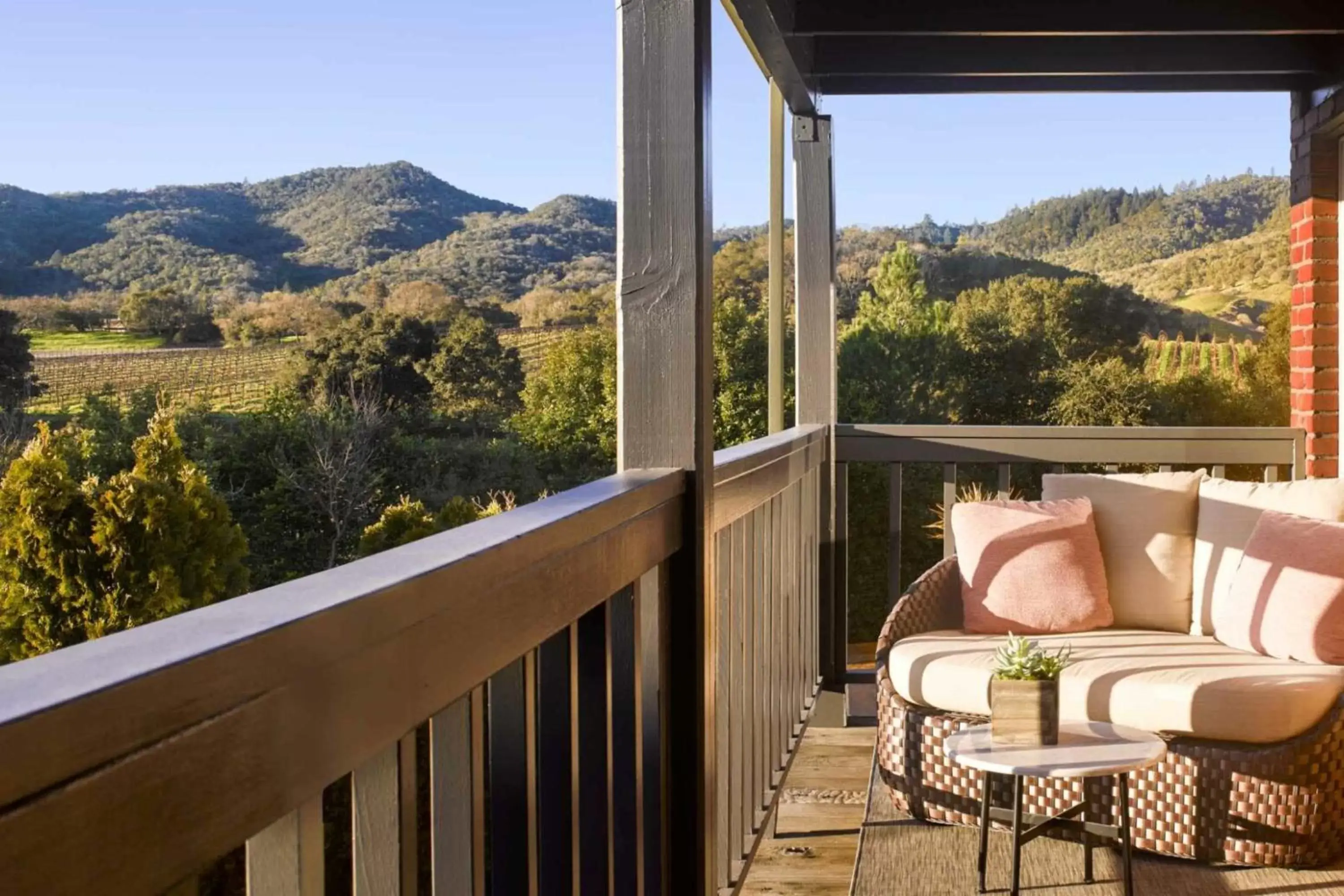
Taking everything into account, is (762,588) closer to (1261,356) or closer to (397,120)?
(1261,356)

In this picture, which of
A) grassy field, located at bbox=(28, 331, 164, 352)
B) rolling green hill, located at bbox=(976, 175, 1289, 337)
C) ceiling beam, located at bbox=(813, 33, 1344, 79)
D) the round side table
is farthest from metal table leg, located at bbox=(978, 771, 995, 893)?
rolling green hill, located at bbox=(976, 175, 1289, 337)

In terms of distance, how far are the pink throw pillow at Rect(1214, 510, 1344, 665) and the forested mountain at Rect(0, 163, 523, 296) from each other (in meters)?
5.50

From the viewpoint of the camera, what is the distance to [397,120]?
17.6 metres

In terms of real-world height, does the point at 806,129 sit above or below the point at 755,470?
above

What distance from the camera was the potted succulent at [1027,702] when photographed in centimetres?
307

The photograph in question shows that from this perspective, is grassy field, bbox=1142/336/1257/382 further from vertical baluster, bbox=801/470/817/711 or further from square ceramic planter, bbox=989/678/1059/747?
square ceramic planter, bbox=989/678/1059/747

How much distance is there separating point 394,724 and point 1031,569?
11.8 feet

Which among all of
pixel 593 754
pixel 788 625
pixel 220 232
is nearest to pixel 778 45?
pixel 788 625

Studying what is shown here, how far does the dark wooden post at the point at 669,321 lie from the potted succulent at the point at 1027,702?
4.02ft

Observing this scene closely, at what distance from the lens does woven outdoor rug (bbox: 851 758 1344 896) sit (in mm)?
3248

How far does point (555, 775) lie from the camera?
1514mm

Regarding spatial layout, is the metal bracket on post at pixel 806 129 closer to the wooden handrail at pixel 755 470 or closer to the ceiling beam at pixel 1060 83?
the ceiling beam at pixel 1060 83

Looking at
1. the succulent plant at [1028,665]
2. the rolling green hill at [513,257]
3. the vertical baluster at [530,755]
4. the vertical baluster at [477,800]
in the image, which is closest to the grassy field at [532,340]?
the rolling green hill at [513,257]

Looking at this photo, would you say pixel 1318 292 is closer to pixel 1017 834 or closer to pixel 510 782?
pixel 1017 834
